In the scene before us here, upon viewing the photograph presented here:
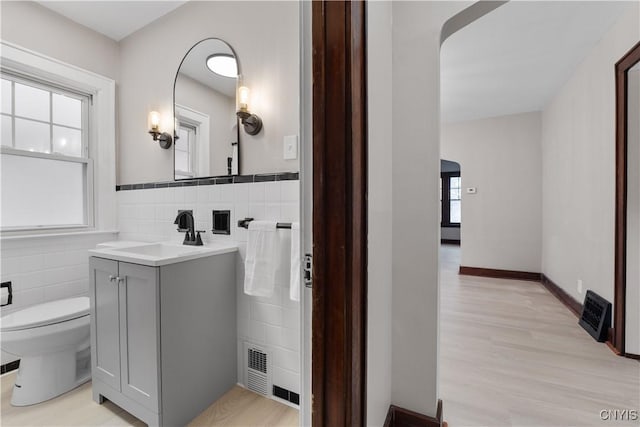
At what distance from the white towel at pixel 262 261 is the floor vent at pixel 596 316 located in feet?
8.54

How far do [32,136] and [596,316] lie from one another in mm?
4572

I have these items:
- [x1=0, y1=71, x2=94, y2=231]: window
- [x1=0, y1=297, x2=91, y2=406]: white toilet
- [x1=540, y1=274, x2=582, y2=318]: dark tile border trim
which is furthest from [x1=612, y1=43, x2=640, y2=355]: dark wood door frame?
[x1=0, y1=71, x2=94, y2=231]: window

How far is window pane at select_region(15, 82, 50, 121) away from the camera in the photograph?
6.75 ft

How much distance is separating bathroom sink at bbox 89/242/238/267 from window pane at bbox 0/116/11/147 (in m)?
1.07

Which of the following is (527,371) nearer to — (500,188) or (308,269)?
(308,269)

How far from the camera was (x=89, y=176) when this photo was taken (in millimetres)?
2389

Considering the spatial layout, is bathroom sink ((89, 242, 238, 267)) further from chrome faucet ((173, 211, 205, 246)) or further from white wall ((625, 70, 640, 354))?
white wall ((625, 70, 640, 354))

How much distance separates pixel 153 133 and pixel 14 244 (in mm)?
1131

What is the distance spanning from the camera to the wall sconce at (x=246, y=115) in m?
1.75

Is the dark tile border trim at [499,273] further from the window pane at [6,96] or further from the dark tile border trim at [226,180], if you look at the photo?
the window pane at [6,96]

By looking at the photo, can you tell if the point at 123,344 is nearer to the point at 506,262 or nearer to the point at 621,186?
the point at 621,186

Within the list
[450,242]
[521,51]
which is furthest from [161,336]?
[450,242]

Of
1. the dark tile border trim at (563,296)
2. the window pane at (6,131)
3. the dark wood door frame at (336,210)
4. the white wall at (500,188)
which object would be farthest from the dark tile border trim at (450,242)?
the window pane at (6,131)

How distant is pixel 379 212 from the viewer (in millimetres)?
1079
